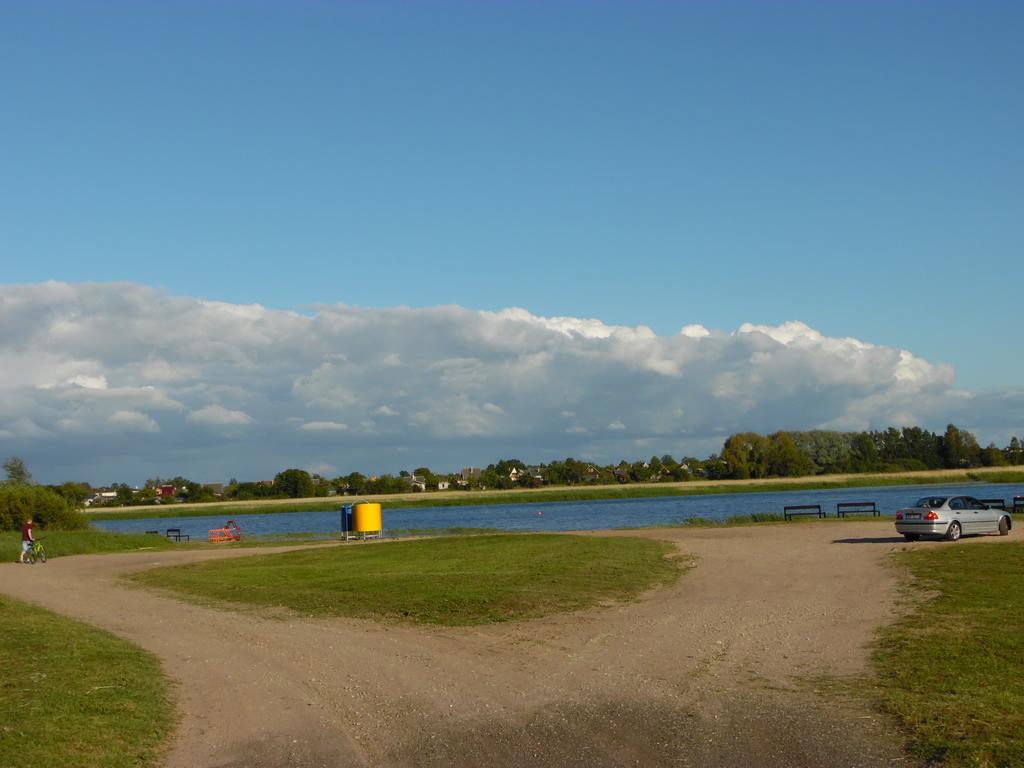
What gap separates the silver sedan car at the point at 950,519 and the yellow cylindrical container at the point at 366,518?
2459cm

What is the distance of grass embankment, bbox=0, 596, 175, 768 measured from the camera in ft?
30.1

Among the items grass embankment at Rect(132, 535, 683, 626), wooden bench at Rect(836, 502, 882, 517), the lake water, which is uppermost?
grass embankment at Rect(132, 535, 683, 626)

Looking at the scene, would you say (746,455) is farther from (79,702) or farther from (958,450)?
(79,702)

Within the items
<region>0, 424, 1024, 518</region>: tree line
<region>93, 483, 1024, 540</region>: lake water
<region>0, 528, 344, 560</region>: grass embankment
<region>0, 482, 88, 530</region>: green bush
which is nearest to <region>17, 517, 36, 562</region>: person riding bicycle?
<region>0, 528, 344, 560</region>: grass embankment

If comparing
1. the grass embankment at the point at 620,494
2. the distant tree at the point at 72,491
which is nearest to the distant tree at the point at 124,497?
the grass embankment at the point at 620,494

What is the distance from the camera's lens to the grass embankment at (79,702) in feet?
30.1

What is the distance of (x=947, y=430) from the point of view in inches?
6073

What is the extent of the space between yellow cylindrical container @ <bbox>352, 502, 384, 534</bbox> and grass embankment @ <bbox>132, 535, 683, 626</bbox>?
9.98 meters

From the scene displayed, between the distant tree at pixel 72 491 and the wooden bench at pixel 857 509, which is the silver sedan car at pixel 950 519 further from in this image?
the distant tree at pixel 72 491

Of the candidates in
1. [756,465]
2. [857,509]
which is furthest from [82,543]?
[756,465]

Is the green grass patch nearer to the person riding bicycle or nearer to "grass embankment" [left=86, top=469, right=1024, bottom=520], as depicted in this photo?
the person riding bicycle

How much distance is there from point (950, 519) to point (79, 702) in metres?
27.9

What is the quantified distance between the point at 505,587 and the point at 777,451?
5584 inches

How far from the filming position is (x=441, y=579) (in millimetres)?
23438
